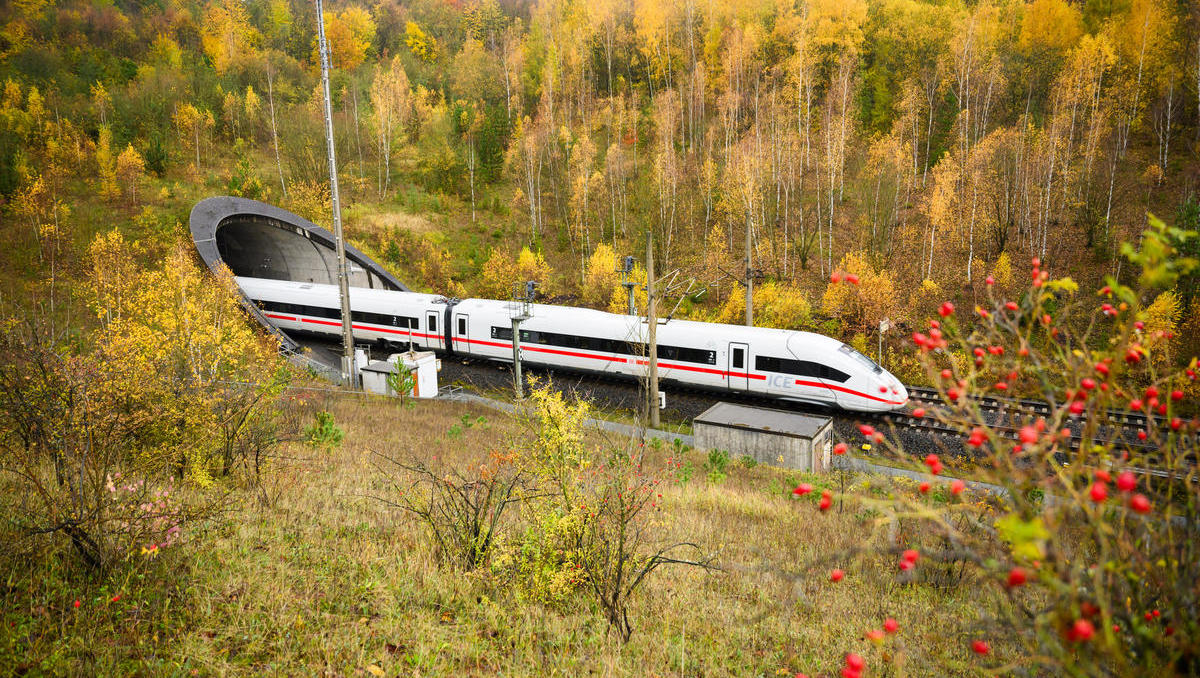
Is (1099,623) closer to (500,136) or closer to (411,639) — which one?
(411,639)

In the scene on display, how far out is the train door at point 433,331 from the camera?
24422mm

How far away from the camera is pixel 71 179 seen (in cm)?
4031

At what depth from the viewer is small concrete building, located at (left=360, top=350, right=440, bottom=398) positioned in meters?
20.9

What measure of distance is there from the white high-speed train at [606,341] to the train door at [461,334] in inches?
1.5

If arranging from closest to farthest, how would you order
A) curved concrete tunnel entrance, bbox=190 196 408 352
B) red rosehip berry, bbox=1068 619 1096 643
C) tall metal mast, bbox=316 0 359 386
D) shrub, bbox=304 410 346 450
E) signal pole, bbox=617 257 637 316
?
red rosehip berry, bbox=1068 619 1096 643
shrub, bbox=304 410 346 450
tall metal mast, bbox=316 0 359 386
signal pole, bbox=617 257 637 316
curved concrete tunnel entrance, bbox=190 196 408 352

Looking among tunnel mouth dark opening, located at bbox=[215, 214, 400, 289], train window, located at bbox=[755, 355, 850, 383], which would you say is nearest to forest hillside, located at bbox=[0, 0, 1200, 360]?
tunnel mouth dark opening, located at bbox=[215, 214, 400, 289]

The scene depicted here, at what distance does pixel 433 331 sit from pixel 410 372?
408 centimetres

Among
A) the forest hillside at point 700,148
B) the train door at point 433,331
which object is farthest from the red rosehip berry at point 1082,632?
the train door at point 433,331

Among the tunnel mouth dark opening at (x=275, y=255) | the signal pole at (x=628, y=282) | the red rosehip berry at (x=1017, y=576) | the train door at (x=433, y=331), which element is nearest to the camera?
the red rosehip berry at (x=1017, y=576)

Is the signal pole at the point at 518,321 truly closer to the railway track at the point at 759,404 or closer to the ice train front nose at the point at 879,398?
the railway track at the point at 759,404

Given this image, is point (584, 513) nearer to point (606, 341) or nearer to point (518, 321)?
point (518, 321)

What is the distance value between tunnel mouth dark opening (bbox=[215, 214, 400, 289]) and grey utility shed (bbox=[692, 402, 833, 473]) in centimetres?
2197

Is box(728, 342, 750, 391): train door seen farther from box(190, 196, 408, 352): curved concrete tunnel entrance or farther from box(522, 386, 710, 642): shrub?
box(190, 196, 408, 352): curved concrete tunnel entrance

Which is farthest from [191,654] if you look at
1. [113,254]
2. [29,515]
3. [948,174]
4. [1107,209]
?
[1107,209]
